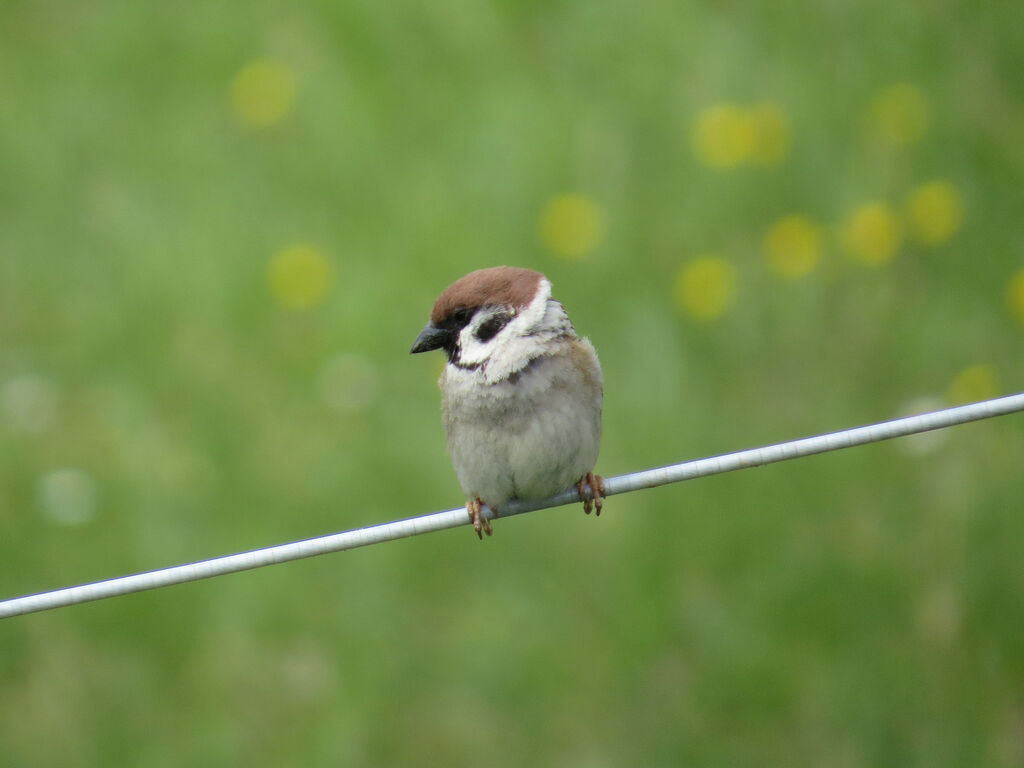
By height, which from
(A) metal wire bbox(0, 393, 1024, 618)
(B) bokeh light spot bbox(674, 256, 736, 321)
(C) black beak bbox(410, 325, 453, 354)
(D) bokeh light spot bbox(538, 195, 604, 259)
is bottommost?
(A) metal wire bbox(0, 393, 1024, 618)

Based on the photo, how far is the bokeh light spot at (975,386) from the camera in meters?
4.09

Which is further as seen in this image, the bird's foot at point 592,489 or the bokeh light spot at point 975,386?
the bokeh light spot at point 975,386

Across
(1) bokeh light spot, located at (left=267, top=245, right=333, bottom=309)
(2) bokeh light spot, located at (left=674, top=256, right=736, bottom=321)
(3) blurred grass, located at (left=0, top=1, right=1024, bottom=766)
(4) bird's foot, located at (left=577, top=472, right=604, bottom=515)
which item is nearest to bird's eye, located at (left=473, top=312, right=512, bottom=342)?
(4) bird's foot, located at (left=577, top=472, right=604, bottom=515)

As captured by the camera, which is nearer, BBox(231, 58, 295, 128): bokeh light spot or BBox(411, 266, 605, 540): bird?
BBox(411, 266, 605, 540): bird

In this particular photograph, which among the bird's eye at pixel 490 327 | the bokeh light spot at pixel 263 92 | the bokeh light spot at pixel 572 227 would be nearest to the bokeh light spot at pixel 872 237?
the bokeh light spot at pixel 572 227

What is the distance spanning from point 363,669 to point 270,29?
3.05 m

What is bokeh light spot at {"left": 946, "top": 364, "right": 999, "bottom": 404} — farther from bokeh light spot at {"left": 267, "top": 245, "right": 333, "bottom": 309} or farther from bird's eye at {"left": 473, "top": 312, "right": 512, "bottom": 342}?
bokeh light spot at {"left": 267, "top": 245, "right": 333, "bottom": 309}

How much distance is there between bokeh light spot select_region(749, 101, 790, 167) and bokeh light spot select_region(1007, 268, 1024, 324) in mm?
900

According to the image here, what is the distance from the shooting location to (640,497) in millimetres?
4129

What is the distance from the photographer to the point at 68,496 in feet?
14.6

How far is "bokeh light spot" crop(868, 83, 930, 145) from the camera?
4762mm

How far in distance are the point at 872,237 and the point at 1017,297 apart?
481 mm

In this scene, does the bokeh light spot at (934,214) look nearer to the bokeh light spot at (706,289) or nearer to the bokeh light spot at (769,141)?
the bokeh light spot at (769,141)

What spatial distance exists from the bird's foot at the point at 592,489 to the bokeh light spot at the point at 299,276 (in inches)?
81.0
